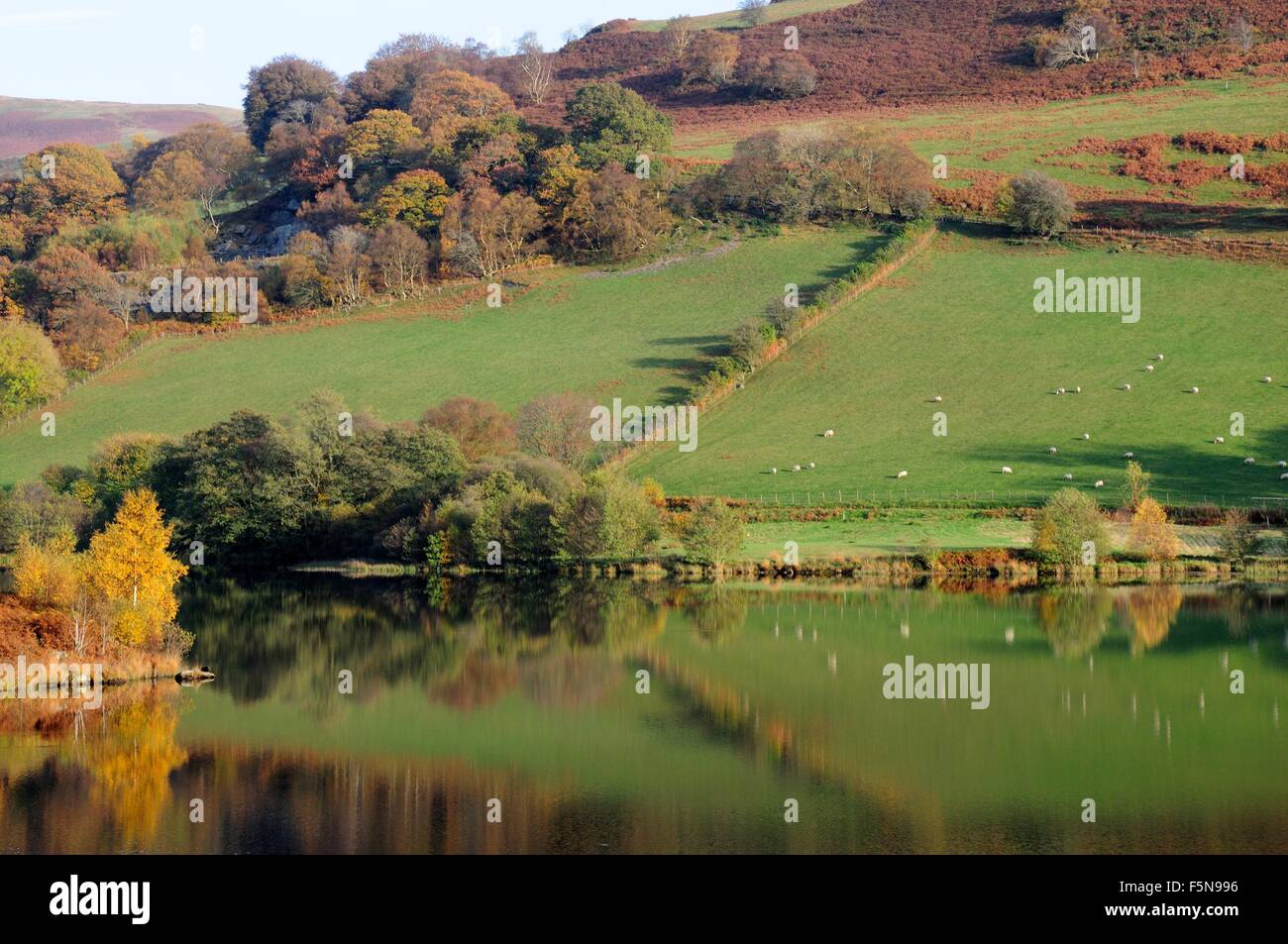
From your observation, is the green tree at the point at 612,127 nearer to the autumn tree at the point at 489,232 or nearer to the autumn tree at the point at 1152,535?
the autumn tree at the point at 489,232

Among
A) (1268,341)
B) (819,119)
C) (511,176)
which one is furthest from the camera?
(819,119)

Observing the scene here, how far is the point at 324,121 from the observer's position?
4801 inches

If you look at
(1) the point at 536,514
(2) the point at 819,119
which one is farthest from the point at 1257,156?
(1) the point at 536,514

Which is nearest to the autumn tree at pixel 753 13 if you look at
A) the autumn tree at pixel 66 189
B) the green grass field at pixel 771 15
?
the green grass field at pixel 771 15

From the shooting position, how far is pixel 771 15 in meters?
138

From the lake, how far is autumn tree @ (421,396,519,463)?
61.2 ft

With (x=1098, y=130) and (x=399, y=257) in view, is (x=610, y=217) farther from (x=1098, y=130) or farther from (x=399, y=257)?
(x=1098, y=130)

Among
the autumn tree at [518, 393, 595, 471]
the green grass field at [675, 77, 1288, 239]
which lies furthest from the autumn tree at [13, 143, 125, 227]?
the autumn tree at [518, 393, 595, 471]

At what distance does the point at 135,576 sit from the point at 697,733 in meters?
16.3

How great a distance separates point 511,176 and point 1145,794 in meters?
78.5

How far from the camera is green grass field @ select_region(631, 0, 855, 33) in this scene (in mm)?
137250

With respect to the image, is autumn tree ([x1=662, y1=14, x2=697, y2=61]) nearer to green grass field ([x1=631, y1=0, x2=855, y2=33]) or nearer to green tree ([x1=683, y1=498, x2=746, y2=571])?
green grass field ([x1=631, y1=0, x2=855, y2=33])

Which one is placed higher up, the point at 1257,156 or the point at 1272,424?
the point at 1257,156

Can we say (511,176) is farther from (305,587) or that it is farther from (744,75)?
(305,587)
